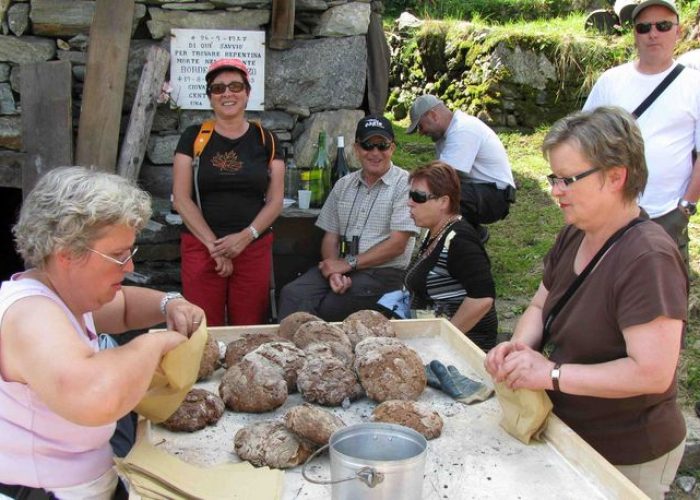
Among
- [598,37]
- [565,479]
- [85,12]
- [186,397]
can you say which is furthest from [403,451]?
[598,37]

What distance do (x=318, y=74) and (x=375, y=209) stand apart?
1320mm

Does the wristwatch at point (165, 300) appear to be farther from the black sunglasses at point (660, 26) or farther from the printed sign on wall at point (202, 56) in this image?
the printed sign on wall at point (202, 56)

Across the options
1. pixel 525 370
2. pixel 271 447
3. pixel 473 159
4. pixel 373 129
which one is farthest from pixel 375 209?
pixel 271 447

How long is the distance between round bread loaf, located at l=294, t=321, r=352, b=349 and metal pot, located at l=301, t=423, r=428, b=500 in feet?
2.88

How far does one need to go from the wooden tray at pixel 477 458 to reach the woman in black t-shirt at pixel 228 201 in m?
1.85

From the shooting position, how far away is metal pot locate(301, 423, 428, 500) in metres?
1.64

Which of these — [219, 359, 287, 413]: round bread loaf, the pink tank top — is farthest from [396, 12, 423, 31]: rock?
the pink tank top

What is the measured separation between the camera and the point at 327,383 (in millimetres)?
2389

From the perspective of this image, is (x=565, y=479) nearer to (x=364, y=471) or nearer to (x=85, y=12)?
(x=364, y=471)

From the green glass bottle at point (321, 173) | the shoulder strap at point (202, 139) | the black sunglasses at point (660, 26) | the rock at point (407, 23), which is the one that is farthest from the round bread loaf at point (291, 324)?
the rock at point (407, 23)

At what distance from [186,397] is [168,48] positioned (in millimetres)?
3429

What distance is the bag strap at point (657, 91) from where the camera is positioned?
3.78 metres

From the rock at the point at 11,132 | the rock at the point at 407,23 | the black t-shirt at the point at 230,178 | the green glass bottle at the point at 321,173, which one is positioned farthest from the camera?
the rock at the point at 407,23

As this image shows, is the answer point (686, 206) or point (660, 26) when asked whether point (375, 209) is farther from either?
point (660, 26)
